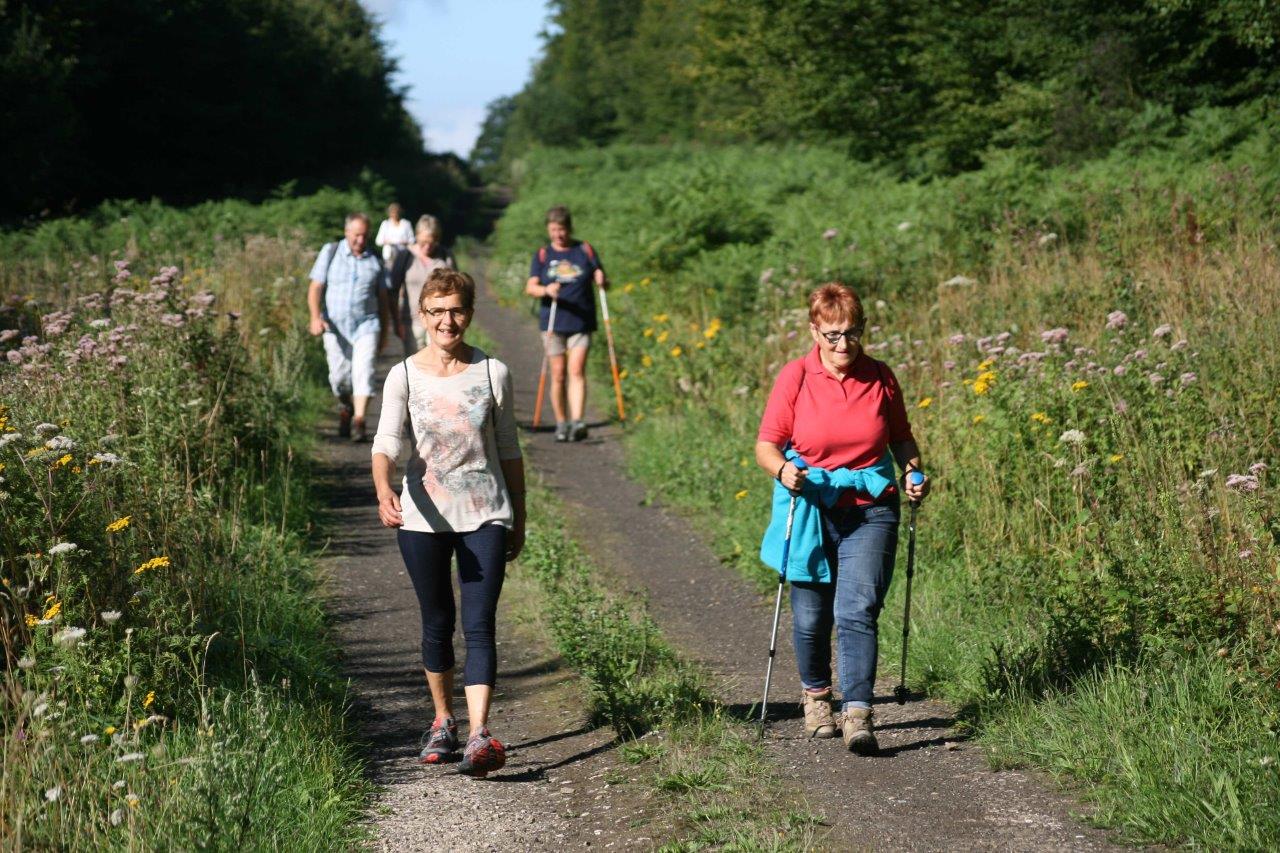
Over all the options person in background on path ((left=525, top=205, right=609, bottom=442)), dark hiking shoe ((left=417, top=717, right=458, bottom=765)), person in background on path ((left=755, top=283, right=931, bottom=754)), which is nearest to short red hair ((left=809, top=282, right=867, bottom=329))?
person in background on path ((left=755, top=283, right=931, bottom=754))

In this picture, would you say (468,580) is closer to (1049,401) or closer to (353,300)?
(1049,401)

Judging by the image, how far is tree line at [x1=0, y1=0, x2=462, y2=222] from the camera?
30766 mm

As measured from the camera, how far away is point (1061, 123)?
20391 millimetres

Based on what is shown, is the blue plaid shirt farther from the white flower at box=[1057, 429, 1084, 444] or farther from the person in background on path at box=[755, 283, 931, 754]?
the person in background on path at box=[755, 283, 931, 754]

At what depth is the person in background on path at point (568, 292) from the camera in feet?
42.9

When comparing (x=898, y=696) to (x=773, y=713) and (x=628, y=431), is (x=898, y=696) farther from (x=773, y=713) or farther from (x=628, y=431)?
(x=628, y=431)

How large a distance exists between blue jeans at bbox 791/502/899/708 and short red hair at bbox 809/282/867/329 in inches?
30.3

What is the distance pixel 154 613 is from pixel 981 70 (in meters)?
23.6

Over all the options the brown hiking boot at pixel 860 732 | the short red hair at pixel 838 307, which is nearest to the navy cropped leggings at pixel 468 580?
the brown hiking boot at pixel 860 732

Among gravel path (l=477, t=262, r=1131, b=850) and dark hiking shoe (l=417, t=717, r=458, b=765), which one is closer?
gravel path (l=477, t=262, r=1131, b=850)

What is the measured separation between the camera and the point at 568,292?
13055 mm

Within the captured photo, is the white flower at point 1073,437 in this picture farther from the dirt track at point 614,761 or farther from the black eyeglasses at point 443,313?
the black eyeglasses at point 443,313

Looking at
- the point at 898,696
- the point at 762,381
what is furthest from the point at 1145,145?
the point at 898,696

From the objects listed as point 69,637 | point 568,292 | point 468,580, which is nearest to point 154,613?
point 69,637
